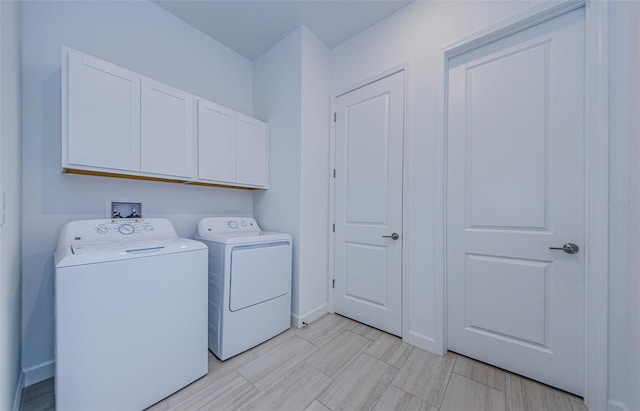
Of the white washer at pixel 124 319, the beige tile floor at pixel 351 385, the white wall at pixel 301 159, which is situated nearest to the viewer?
the white washer at pixel 124 319

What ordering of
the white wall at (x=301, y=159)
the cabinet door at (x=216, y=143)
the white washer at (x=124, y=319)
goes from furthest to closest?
the white wall at (x=301, y=159), the cabinet door at (x=216, y=143), the white washer at (x=124, y=319)

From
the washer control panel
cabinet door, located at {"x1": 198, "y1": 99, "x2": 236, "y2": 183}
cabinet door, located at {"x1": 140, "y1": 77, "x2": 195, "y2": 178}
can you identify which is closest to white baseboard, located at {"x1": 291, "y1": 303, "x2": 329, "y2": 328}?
the washer control panel

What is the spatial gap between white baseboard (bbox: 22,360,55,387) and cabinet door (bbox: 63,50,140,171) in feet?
4.08

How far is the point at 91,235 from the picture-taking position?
1509 mm

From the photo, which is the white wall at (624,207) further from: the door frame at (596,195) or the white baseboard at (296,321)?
the white baseboard at (296,321)

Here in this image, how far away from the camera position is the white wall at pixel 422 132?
1758 mm

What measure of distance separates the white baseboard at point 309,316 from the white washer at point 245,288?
7 cm

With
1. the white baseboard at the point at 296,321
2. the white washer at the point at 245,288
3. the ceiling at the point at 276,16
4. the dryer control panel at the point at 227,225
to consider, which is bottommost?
the white baseboard at the point at 296,321

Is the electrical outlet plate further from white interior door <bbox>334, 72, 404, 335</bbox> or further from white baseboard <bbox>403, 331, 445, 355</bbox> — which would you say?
white baseboard <bbox>403, 331, 445, 355</bbox>

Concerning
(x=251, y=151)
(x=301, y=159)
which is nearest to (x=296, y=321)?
(x=301, y=159)

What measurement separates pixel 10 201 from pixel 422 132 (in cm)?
240

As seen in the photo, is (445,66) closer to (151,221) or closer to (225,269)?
(225,269)

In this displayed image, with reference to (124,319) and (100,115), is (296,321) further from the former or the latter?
(100,115)

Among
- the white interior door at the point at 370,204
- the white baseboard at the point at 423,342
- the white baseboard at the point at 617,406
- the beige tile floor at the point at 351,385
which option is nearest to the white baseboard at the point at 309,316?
the white interior door at the point at 370,204
